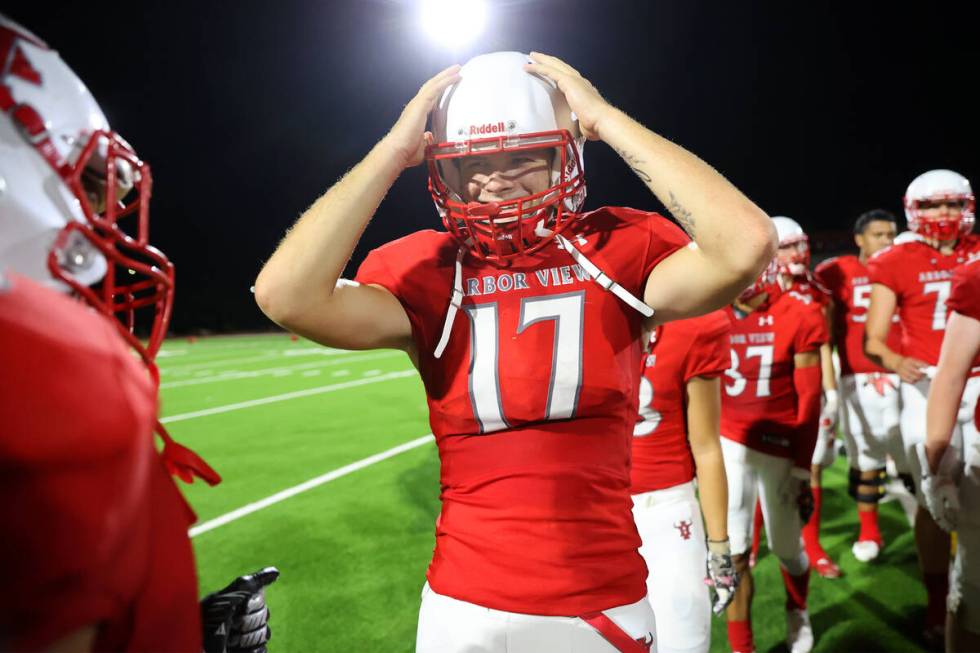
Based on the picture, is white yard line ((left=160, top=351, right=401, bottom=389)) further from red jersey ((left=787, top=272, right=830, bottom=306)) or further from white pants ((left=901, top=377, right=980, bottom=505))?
white pants ((left=901, top=377, right=980, bottom=505))

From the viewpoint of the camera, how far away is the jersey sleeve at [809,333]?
3.73 meters

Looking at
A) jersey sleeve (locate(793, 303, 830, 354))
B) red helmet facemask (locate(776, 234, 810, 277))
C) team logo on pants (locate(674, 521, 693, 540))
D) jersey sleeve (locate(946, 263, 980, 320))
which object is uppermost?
jersey sleeve (locate(946, 263, 980, 320))

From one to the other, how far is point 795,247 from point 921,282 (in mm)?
842

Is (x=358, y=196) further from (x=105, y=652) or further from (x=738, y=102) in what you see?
(x=738, y=102)

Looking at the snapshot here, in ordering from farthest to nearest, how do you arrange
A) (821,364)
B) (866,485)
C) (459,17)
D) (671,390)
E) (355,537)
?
(459,17)
(355,537)
(866,485)
(821,364)
(671,390)

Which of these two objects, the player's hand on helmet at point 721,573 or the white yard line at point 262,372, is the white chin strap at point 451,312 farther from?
the white yard line at point 262,372

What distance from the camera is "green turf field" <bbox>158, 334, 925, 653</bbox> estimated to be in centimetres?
349

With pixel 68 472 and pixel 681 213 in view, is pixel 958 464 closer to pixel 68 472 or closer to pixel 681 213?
pixel 681 213

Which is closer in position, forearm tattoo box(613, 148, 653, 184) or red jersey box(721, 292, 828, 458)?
forearm tattoo box(613, 148, 653, 184)

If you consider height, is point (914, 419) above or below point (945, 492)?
below

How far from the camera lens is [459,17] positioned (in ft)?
65.2

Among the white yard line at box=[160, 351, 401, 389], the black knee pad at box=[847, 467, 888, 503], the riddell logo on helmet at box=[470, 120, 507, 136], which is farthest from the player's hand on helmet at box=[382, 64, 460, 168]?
the white yard line at box=[160, 351, 401, 389]

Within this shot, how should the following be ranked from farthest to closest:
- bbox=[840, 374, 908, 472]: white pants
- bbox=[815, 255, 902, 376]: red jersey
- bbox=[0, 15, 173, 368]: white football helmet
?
bbox=[815, 255, 902, 376]: red jersey → bbox=[840, 374, 908, 472]: white pants → bbox=[0, 15, 173, 368]: white football helmet

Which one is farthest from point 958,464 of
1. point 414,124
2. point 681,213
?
point 414,124
